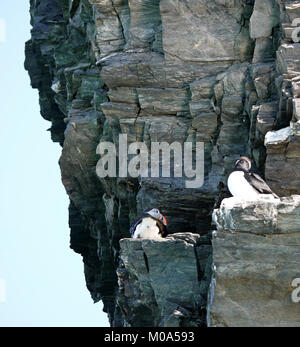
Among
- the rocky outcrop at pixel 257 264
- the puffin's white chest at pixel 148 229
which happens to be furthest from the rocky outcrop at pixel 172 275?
the rocky outcrop at pixel 257 264

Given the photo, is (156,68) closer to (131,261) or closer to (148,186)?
(148,186)

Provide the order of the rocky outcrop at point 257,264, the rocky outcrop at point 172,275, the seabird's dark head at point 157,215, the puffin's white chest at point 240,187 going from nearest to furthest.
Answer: the rocky outcrop at point 257,264 → the puffin's white chest at point 240,187 → the rocky outcrop at point 172,275 → the seabird's dark head at point 157,215

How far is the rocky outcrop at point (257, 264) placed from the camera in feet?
91.6

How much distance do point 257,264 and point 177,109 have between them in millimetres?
10708

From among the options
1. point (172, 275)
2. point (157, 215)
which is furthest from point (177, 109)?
point (172, 275)

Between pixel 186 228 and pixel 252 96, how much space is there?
464cm

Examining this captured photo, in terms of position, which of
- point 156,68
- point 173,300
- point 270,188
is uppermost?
point 156,68

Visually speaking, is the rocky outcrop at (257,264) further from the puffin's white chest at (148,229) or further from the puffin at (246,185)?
the puffin's white chest at (148,229)

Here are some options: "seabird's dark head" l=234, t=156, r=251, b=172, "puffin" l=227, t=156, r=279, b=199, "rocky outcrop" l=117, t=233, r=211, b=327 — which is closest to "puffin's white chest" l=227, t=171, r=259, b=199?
"puffin" l=227, t=156, r=279, b=199

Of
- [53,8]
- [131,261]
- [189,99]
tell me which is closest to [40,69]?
[53,8]

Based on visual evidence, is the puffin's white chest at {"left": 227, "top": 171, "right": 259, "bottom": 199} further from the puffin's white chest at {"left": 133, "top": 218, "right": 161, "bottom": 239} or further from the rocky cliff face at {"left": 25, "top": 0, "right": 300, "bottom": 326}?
the puffin's white chest at {"left": 133, "top": 218, "right": 161, "bottom": 239}

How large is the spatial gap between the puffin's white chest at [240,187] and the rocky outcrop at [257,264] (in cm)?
146

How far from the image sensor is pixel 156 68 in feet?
124

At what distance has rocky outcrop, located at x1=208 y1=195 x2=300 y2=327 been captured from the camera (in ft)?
91.6
